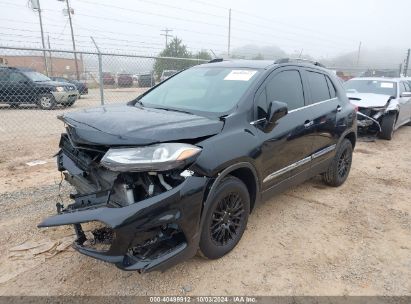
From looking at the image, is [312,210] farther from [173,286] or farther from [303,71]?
[173,286]

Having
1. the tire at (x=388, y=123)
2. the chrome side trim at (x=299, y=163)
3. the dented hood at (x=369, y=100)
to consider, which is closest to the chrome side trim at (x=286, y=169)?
the chrome side trim at (x=299, y=163)

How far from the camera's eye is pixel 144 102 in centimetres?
391

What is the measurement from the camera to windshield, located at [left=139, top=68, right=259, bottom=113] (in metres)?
3.36

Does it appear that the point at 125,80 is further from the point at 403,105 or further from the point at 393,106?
the point at 403,105

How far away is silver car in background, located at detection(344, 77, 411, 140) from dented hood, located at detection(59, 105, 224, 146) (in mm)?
6764

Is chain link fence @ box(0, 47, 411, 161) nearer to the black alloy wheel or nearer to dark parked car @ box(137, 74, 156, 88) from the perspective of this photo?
dark parked car @ box(137, 74, 156, 88)

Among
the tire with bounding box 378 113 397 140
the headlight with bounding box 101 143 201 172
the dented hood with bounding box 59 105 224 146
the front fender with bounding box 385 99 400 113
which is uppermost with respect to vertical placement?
the dented hood with bounding box 59 105 224 146

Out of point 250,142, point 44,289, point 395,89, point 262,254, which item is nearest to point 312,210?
point 262,254

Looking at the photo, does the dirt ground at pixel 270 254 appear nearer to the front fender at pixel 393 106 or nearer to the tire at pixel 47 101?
the front fender at pixel 393 106

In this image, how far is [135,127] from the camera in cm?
260

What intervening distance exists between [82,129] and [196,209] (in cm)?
109

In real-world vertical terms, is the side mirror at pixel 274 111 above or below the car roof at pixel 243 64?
below

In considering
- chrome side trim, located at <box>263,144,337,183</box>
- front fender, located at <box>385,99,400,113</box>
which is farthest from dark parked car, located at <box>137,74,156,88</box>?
chrome side trim, located at <box>263,144,337,183</box>

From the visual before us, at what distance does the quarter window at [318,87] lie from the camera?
433 cm
